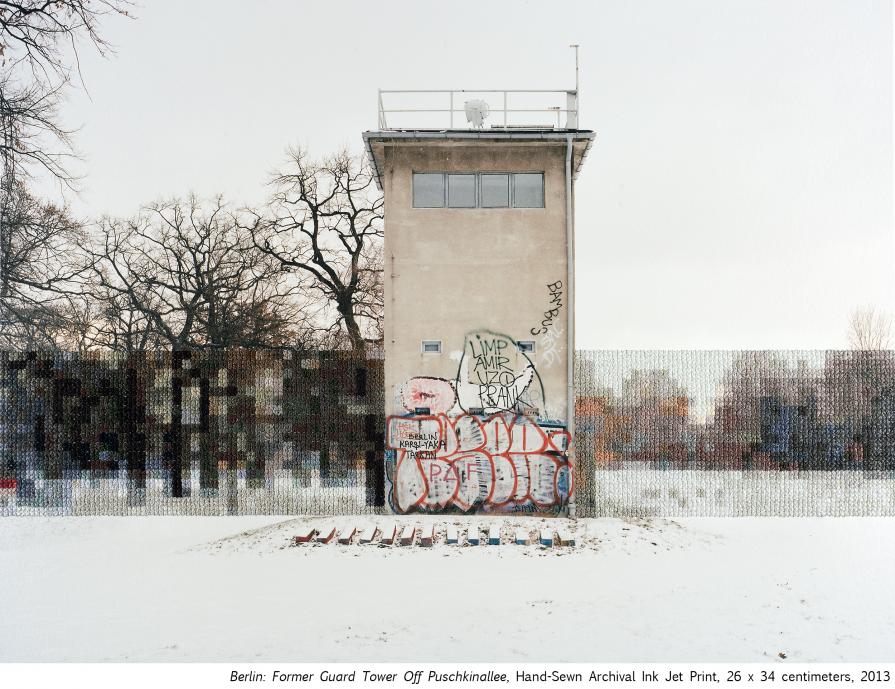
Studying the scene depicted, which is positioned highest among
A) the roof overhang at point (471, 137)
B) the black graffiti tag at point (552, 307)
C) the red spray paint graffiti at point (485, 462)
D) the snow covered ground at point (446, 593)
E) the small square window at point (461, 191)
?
the roof overhang at point (471, 137)

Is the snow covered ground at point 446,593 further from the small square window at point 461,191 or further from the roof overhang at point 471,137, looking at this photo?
the roof overhang at point 471,137

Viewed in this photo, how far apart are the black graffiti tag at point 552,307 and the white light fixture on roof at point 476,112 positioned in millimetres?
3169

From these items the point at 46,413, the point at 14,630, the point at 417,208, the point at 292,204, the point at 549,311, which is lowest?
the point at 14,630

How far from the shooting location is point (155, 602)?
9523 mm

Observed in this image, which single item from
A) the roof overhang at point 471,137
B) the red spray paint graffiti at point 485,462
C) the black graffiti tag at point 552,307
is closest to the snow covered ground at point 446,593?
the red spray paint graffiti at point 485,462

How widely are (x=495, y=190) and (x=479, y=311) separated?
2.22m

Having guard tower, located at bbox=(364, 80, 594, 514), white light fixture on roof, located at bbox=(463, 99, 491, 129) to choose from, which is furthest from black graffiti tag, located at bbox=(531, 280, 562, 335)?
white light fixture on roof, located at bbox=(463, 99, 491, 129)

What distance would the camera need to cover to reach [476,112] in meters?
13.9

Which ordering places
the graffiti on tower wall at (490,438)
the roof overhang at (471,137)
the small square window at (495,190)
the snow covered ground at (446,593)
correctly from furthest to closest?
the small square window at (495,190), the roof overhang at (471,137), the graffiti on tower wall at (490,438), the snow covered ground at (446,593)

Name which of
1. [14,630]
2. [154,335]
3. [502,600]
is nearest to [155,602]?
[14,630]

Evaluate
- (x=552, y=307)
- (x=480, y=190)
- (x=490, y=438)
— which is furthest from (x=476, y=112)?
(x=490, y=438)

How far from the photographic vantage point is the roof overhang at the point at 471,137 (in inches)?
533

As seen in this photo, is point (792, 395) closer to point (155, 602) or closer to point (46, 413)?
point (155, 602)
